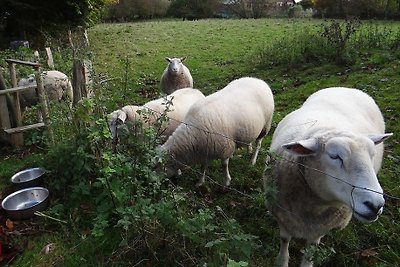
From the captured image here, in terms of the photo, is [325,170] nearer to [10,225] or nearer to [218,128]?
[218,128]

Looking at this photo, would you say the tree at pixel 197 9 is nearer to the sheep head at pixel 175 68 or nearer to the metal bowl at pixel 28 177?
the sheep head at pixel 175 68

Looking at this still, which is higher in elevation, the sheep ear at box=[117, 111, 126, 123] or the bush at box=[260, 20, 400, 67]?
the bush at box=[260, 20, 400, 67]

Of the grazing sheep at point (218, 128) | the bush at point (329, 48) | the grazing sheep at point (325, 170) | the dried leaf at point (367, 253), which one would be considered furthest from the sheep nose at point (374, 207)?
the bush at point (329, 48)

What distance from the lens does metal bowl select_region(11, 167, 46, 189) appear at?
13.2ft

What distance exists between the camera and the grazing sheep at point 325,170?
7.68 feet

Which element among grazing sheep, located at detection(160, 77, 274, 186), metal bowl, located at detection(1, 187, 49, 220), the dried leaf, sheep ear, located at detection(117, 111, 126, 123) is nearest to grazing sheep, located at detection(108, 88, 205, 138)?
sheep ear, located at detection(117, 111, 126, 123)

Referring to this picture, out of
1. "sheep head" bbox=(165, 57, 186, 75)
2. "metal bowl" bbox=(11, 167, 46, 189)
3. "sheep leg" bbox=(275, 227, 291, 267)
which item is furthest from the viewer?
"sheep head" bbox=(165, 57, 186, 75)

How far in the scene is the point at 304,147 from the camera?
2.60 m

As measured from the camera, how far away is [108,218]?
10.9ft

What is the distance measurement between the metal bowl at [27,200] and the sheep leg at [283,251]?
7.64 ft

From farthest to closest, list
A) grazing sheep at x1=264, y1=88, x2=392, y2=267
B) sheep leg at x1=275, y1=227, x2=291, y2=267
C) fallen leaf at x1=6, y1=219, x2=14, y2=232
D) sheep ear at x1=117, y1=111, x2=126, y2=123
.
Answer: sheep ear at x1=117, y1=111, x2=126, y2=123, fallen leaf at x1=6, y1=219, x2=14, y2=232, sheep leg at x1=275, y1=227, x2=291, y2=267, grazing sheep at x1=264, y1=88, x2=392, y2=267

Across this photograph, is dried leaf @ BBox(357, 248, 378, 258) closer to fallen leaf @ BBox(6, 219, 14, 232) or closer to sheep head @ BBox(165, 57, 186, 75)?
fallen leaf @ BBox(6, 219, 14, 232)

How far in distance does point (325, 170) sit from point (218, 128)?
6.31ft

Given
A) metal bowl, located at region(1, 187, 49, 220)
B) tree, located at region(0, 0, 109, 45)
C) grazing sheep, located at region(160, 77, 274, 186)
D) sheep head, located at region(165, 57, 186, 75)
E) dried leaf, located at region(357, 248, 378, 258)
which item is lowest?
dried leaf, located at region(357, 248, 378, 258)
